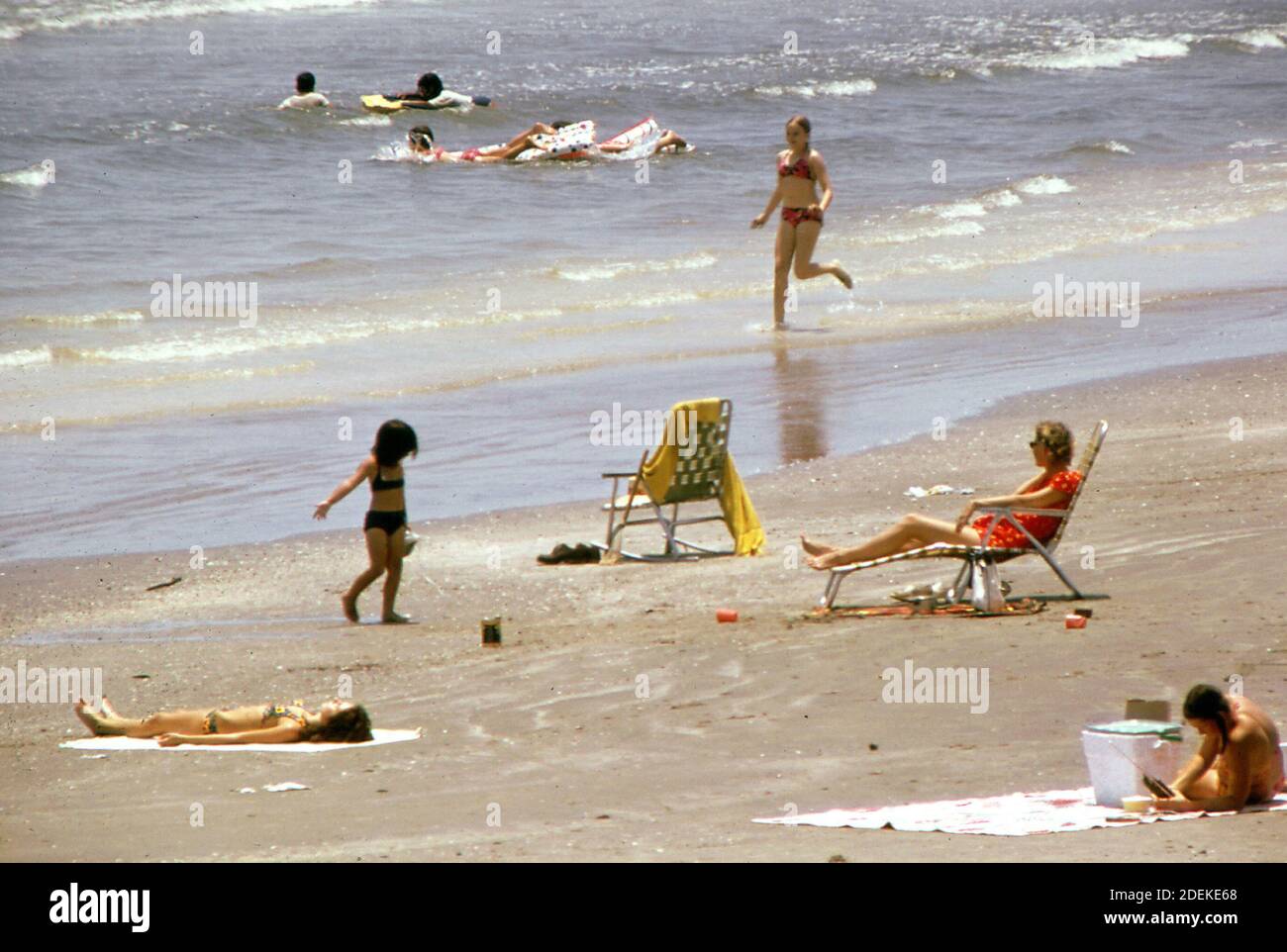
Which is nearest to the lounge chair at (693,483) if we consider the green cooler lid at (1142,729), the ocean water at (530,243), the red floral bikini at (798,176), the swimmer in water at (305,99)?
the ocean water at (530,243)

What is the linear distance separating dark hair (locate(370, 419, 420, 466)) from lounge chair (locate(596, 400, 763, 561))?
130cm

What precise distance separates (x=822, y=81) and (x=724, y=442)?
1225 inches

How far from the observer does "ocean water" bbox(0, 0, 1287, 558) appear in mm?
13578

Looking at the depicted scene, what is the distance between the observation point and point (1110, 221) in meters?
24.5

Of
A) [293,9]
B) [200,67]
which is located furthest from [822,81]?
[293,9]

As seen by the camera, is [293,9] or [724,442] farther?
[293,9]

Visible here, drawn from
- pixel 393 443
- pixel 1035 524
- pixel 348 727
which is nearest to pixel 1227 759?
pixel 348 727

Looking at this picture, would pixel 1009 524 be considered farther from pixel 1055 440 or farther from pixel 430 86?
pixel 430 86

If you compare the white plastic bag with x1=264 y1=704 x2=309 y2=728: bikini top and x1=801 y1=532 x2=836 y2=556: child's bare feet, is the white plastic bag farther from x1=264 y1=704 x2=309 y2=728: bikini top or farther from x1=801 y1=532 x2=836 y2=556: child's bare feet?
x1=264 y1=704 x2=309 y2=728: bikini top

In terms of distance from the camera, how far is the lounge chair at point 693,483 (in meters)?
10.2

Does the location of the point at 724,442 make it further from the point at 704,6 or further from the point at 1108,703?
the point at 704,6

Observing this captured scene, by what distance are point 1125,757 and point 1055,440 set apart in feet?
10.8

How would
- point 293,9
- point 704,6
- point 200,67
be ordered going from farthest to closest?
1. point 704,6
2. point 293,9
3. point 200,67

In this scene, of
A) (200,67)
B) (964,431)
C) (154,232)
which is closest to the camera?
(964,431)
